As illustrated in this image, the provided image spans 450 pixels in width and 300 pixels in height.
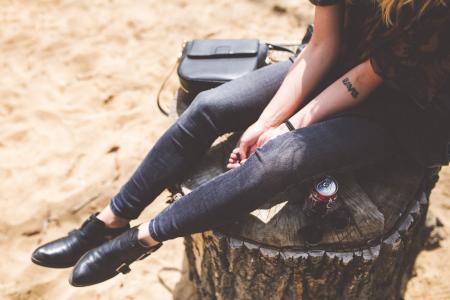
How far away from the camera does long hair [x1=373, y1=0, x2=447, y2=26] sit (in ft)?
4.21

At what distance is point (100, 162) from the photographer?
103 inches

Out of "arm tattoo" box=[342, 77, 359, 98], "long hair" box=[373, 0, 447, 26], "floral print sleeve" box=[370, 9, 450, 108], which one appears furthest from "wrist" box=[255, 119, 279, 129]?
"long hair" box=[373, 0, 447, 26]

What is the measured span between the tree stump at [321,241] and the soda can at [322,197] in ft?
0.22

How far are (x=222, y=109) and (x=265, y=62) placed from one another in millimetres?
556

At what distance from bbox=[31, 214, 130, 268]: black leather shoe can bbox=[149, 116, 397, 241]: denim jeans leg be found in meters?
0.54

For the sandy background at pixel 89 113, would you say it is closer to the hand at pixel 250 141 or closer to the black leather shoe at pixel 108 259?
the black leather shoe at pixel 108 259

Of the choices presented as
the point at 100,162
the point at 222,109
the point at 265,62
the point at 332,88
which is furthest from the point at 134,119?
the point at 332,88

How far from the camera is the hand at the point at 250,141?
63.4 inches

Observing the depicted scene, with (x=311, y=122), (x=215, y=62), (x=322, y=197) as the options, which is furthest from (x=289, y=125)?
(x=215, y=62)

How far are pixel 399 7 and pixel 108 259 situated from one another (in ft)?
4.67

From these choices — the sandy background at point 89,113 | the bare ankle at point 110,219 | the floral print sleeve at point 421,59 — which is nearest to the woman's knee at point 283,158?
the floral print sleeve at point 421,59

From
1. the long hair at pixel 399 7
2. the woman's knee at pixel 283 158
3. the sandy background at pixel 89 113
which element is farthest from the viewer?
the sandy background at pixel 89 113

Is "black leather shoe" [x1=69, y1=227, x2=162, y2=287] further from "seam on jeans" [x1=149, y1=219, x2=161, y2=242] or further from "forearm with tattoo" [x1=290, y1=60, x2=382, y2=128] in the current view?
"forearm with tattoo" [x1=290, y1=60, x2=382, y2=128]

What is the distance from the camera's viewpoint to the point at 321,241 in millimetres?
1430
